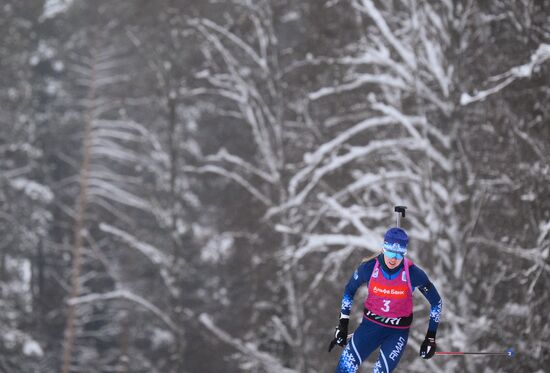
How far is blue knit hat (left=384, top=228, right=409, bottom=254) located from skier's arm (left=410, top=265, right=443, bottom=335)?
0.41 m

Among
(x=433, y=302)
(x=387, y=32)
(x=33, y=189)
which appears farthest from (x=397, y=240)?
(x=33, y=189)

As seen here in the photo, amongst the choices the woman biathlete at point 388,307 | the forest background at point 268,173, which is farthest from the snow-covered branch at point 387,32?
the woman biathlete at point 388,307

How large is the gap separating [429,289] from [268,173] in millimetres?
12154

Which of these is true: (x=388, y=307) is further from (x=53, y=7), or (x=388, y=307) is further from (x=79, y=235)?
(x=53, y=7)

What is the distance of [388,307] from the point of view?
260 inches

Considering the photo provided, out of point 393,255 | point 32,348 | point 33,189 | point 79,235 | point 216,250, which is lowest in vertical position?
point 32,348

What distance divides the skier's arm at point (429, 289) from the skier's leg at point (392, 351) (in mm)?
274

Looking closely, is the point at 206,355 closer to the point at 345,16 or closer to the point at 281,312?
the point at 281,312

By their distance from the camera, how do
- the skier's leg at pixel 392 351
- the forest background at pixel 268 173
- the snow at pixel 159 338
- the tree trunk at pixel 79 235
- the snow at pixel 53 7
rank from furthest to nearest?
the snow at pixel 53 7, the snow at pixel 159 338, the tree trunk at pixel 79 235, the forest background at pixel 268 173, the skier's leg at pixel 392 351

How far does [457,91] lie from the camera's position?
11.2 metres

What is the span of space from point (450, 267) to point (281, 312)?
333 inches

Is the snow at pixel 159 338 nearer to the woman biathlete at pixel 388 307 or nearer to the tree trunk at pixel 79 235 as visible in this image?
the tree trunk at pixel 79 235

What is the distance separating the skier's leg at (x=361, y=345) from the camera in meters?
6.79

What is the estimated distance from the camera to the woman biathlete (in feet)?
21.1
